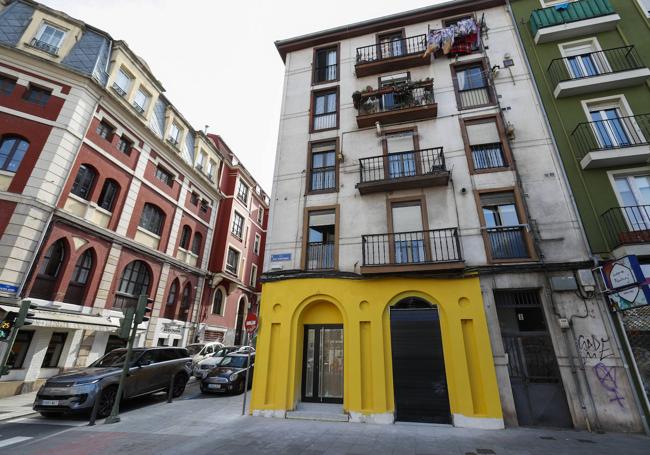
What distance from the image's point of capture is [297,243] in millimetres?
11125

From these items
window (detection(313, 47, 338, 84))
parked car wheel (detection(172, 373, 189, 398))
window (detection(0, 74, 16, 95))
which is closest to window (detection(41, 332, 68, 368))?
parked car wheel (detection(172, 373, 189, 398))

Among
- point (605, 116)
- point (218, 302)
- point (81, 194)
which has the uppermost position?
point (605, 116)

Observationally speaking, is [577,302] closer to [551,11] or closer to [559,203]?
[559,203]

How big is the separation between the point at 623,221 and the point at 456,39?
9.72m

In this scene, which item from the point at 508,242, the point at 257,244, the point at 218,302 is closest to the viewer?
the point at 508,242

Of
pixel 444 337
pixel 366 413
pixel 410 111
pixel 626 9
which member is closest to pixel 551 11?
pixel 626 9

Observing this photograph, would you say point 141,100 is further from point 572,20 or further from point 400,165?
point 572,20

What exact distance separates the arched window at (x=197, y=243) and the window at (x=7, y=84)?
1286 centimetres

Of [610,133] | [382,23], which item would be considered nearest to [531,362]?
[610,133]

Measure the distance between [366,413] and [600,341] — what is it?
6.76 meters

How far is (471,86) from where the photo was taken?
12.3 meters

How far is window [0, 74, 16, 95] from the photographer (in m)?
13.7

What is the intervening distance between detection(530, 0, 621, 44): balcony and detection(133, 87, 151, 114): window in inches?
836

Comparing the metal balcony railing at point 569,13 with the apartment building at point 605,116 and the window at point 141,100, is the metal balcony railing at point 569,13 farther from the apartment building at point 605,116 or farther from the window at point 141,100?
the window at point 141,100
